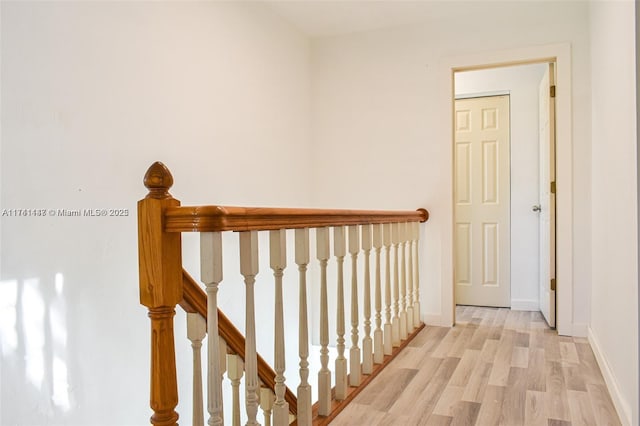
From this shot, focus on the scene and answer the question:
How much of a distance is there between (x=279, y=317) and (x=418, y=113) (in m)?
2.67

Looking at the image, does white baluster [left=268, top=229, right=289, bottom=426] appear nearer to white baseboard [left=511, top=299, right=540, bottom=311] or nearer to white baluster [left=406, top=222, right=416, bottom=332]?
white baluster [left=406, top=222, right=416, bottom=332]

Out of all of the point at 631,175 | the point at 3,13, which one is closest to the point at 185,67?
the point at 3,13

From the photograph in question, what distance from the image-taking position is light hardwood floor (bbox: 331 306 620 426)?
1947 millimetres

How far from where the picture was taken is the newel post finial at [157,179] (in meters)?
1.12

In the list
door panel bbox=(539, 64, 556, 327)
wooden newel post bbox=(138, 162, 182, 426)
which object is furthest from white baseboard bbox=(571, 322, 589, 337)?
wooden newel post bbox=(138, 162, 182, 426)

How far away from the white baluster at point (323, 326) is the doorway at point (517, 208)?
112 inches

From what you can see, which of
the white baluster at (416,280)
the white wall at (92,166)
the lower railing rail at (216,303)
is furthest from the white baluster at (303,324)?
the white baluster at (416,280)

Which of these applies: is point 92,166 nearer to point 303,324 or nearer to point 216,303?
point 303,324

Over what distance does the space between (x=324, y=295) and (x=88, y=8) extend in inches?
63.5

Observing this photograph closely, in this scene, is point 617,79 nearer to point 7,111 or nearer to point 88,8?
point 88,8

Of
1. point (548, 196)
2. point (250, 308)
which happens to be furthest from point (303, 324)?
point (548, 196)

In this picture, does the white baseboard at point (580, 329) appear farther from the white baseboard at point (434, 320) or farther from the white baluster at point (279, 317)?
the white baluster at point (279, 317)

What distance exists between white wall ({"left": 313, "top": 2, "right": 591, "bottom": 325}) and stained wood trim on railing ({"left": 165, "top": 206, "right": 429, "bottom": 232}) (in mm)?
1888

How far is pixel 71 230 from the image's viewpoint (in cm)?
205
